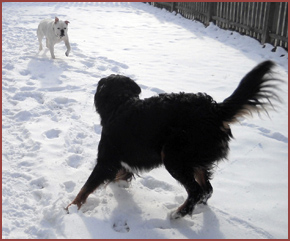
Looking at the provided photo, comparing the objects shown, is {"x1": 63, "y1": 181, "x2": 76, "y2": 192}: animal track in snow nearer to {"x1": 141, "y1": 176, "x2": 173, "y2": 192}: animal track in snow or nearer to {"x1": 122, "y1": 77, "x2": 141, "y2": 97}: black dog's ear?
{"x1": 141, "y1": 176, "x2": 173, "y2": 192}: animal track in snow

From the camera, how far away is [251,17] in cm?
872

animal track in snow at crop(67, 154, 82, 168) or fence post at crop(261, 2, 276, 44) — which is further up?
fence post at crop(261, 2, 276, 44)

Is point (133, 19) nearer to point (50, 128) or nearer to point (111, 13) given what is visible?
point (111, 13)

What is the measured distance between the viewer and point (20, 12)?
48.9 ft

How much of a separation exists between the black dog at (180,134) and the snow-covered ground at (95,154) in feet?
0.81

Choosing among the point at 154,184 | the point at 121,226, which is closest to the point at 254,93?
the point at 154,184

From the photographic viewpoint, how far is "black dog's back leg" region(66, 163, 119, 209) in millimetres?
2604

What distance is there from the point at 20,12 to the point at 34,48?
8.09 meters

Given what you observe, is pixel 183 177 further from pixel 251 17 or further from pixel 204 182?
pixel 251 17

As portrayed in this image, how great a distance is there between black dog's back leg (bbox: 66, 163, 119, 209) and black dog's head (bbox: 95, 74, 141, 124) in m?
0.49

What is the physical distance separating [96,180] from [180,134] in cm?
87

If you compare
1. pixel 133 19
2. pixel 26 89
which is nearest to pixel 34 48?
pixel 26 89

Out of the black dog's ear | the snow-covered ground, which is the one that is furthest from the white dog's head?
the black dog's ear

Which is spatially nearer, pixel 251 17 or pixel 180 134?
pixel 180 134
